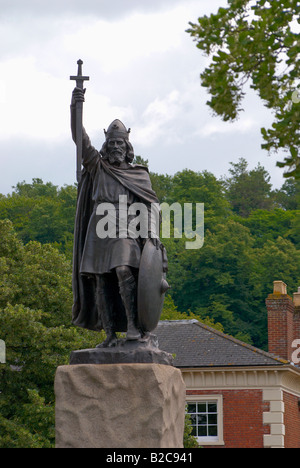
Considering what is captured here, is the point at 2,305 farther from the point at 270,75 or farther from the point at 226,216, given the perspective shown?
the point at 226,216

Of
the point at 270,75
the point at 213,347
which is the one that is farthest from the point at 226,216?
the point at 270,75

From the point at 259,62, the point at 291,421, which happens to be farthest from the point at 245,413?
the point at 259,62

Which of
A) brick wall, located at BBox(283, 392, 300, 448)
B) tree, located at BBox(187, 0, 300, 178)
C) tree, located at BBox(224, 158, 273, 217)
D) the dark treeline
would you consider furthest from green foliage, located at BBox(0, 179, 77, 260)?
tree, located at BBox(187, 0, 300, 178)

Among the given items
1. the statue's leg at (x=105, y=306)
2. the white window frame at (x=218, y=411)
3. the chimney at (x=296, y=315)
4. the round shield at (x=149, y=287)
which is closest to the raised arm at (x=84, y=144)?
the round shield at (x=149, y=287)

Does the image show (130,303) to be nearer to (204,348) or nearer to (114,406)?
(114,406)

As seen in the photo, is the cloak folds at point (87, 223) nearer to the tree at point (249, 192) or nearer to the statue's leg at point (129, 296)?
the statue's leg at point (129, 296)

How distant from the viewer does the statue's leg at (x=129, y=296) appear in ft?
35.2

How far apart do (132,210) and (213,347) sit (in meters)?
23.1

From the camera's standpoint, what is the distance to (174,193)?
77.4m

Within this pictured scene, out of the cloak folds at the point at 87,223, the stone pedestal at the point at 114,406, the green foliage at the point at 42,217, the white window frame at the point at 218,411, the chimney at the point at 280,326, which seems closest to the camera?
the stone pedestal at the point at 114,406

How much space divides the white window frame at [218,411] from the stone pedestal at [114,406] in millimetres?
22310

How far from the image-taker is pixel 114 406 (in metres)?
10.3

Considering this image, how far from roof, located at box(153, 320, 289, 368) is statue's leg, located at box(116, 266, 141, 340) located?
70.5ft

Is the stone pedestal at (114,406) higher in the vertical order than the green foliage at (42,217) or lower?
lower
